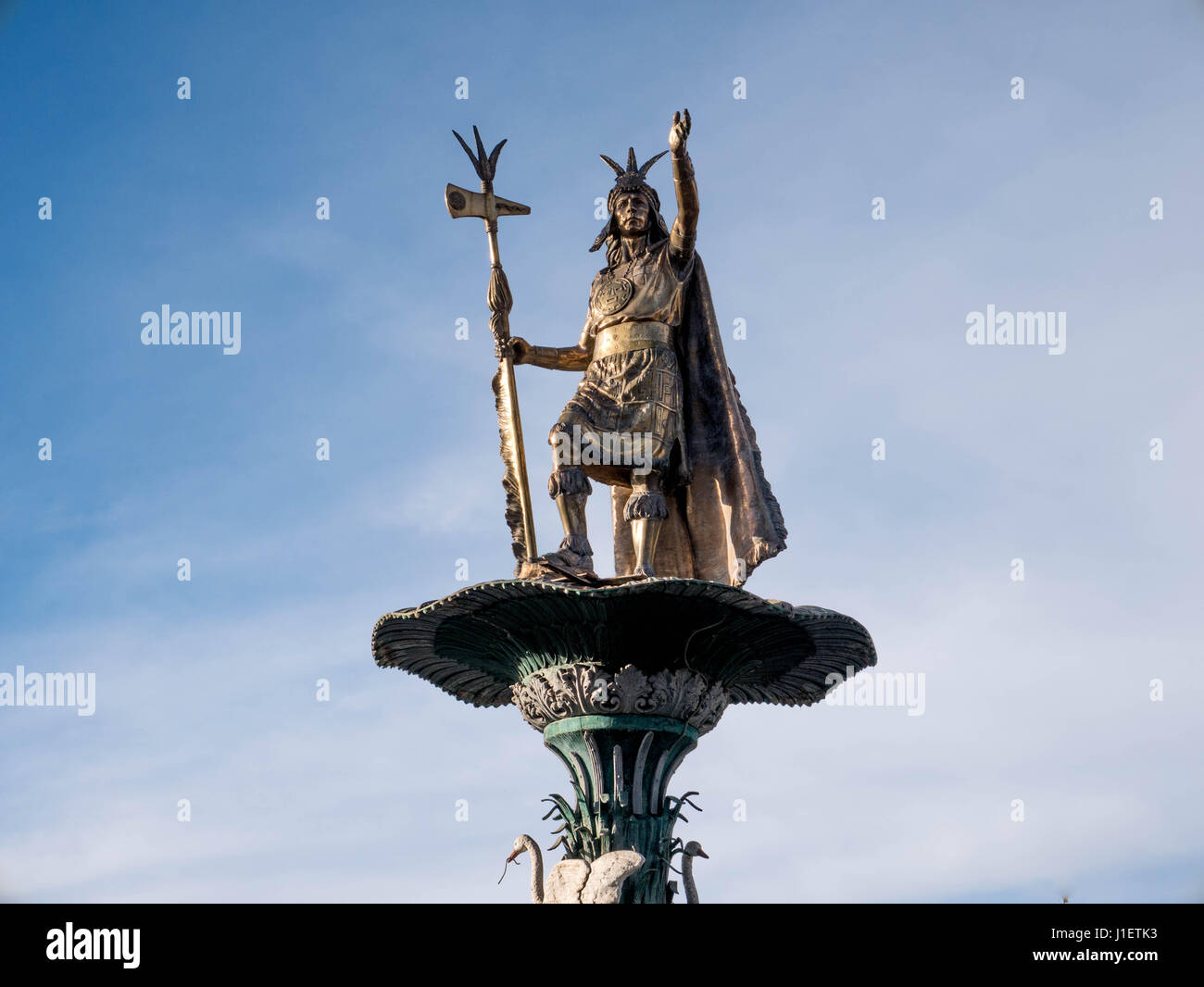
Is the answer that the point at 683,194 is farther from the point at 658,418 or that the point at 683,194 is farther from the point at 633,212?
the point at 658,418

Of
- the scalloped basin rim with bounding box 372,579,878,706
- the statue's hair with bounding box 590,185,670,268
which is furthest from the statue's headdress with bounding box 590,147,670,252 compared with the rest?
the scalloped basin rim with bounding box 372,579,878,706

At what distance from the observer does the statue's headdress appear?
56.8ft

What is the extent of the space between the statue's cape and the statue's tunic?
27 centimetres

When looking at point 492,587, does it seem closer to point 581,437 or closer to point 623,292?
point 581,437

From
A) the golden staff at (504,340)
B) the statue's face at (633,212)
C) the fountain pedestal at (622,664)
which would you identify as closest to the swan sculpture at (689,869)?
the fountain pedestal at (622,664)

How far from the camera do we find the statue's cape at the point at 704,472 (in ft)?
55.0

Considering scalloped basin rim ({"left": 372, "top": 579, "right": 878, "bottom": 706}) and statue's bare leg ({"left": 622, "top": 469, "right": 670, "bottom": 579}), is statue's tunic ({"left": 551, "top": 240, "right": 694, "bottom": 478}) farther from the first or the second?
scalloped basin rim ({"left": 372, "top": 579, "right": 878, "bottom": 706})

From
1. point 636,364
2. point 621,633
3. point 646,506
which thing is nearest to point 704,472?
point 646,506

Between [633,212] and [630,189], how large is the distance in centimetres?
26

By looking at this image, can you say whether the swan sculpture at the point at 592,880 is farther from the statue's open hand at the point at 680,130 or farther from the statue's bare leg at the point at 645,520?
the statue's open hand at the point at 680,130

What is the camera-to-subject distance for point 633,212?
17234 millimetres
